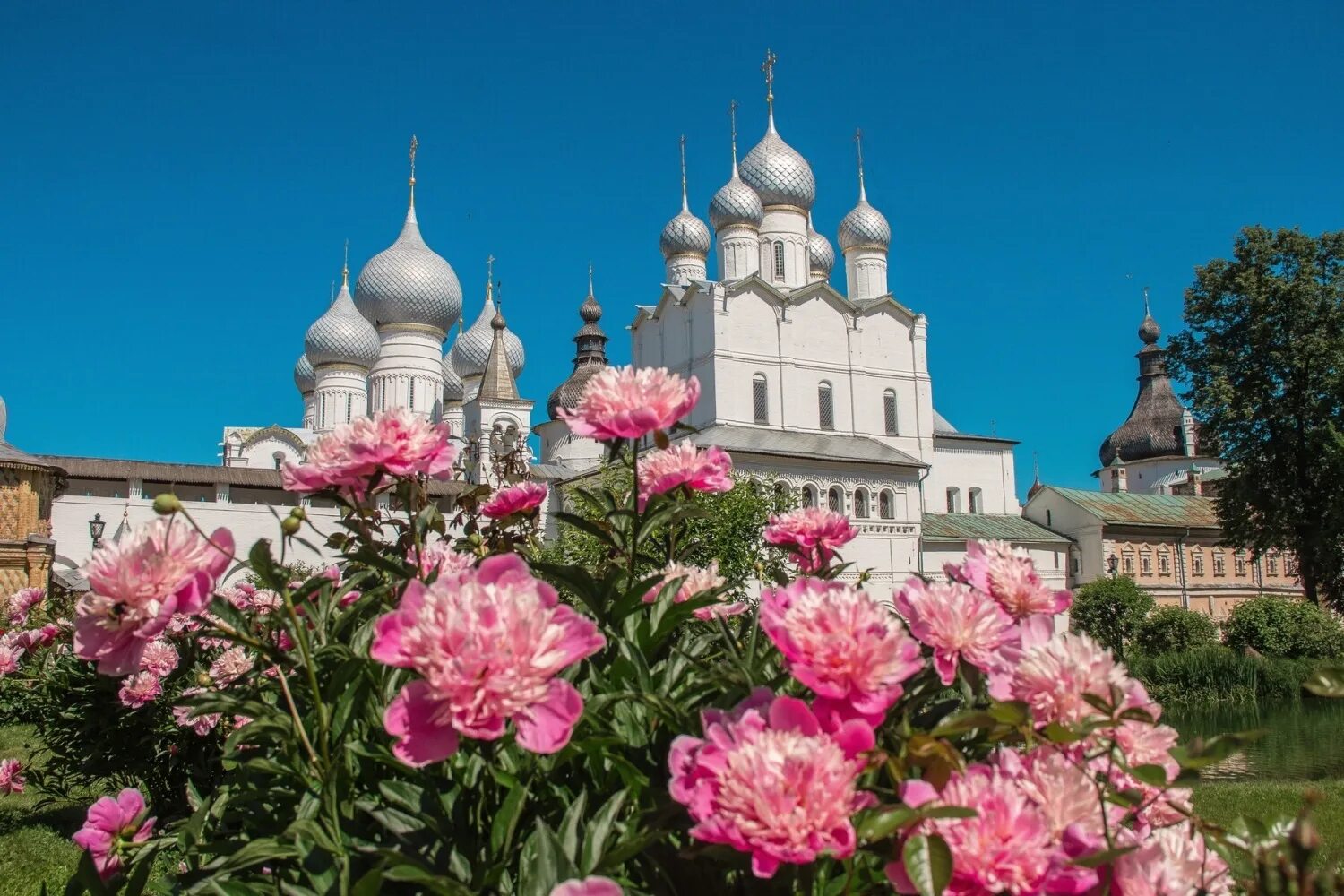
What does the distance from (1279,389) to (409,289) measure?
86.5ft

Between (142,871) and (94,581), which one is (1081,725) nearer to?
(94,581)

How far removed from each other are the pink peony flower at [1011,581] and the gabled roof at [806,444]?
26.2 meters

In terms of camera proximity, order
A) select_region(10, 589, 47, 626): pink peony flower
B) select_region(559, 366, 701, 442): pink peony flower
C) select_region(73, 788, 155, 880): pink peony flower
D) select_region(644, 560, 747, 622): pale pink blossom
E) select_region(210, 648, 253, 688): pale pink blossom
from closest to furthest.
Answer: select_region(559, 366, 701, 442): pink peony flower < select_region(73, 788, 155, 880): pink peony flower < select_region(644, 560, 747, 622): pale pink blossom < select_region(210, 648, 253, 688): pale pink blossom < select_region(10, 589, 47, 626): pink peony flower

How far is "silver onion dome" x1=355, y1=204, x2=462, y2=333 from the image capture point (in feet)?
120

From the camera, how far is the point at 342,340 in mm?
36125

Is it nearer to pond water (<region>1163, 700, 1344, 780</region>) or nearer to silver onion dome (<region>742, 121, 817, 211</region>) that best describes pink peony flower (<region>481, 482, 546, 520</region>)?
pond water (<region>1163, 700, 1344, 780</region>)

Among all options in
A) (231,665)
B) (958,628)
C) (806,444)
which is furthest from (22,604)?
(806,444)

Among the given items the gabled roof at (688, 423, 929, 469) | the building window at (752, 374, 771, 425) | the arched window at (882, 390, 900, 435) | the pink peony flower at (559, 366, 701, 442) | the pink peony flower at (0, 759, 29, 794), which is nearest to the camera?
the pink peony flower at (559, 366, 701, 442)

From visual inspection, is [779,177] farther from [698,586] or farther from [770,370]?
[698,586]

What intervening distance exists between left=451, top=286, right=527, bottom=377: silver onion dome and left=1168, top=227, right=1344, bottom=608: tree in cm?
2573

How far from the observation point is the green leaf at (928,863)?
1.11m

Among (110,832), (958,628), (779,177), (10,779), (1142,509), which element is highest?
(779,177)

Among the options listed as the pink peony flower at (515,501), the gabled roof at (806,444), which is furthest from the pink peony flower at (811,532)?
the gabled roof at (806,444)

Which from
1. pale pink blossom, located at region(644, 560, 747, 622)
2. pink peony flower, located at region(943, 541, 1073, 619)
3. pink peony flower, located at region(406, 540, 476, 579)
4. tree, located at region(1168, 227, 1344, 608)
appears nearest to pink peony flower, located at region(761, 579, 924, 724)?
pink peony flower, located at region(943, 541, 1073, 619)
